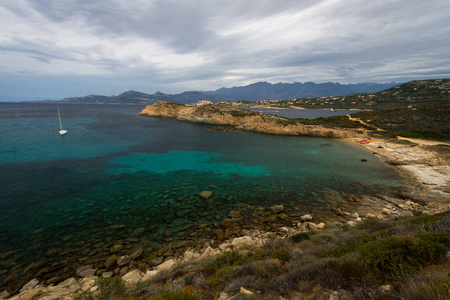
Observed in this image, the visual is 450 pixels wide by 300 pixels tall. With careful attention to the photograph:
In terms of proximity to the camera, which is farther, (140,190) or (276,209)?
(140,190)

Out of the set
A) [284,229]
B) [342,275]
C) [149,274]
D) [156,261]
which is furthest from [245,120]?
[342,275]

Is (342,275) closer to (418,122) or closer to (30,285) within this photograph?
(30,285)

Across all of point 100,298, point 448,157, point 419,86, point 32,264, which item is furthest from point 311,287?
point 419,86

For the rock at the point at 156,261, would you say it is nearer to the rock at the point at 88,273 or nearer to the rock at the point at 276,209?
the rock at the point at 88,273

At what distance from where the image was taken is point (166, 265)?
9281 millimetres

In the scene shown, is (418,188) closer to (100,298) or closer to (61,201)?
(100,298)

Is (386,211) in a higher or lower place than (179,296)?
lower

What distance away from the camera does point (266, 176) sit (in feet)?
74.1

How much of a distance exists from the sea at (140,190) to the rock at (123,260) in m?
1.05

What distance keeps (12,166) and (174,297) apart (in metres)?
30.3

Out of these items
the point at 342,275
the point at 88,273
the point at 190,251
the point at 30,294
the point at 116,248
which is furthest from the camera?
the point at 116,248

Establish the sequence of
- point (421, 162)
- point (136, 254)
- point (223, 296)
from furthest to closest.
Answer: point (421, 162) < point (136, 254) < point (223, 296)

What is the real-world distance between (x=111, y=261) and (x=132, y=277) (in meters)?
2.25

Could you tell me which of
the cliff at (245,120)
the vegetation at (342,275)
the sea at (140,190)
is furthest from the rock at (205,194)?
the cliff at (245,120)
